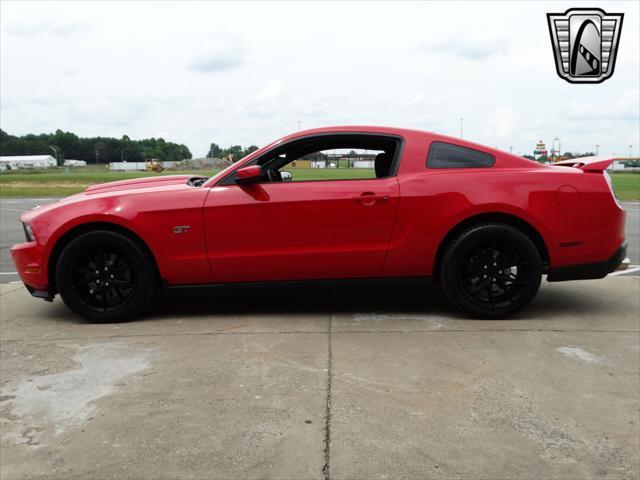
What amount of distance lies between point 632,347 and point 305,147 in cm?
269

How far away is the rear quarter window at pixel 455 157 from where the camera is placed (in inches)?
164

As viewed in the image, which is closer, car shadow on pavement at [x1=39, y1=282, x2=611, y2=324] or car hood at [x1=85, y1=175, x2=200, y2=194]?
car shadow on pavement at [x1=39, y1=282, x2=611, y2=324]

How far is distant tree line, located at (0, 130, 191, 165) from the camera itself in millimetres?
77375

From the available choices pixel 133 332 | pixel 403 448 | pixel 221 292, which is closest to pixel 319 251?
pixel 221 292

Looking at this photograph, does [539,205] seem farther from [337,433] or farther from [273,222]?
[337,433]

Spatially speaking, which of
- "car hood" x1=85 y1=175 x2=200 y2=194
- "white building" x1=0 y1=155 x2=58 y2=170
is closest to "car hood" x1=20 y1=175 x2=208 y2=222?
"car hood" x1=85 y1=175 x2=200 y2=194

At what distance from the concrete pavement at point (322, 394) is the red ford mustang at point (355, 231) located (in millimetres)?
299

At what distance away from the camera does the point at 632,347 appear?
354 cm

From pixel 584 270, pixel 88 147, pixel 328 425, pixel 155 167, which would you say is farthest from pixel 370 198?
pixel 88 147

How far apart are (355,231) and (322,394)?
1559 millimetres

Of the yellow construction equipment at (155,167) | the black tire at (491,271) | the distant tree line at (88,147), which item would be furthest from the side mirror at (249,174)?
the distant tree line at (88,147)

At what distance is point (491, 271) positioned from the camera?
13.5ft

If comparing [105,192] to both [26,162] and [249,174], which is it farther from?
[26,162]

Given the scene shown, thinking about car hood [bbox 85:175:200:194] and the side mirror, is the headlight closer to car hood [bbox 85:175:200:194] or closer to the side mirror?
car hood [bbox 85:175:200:194]
